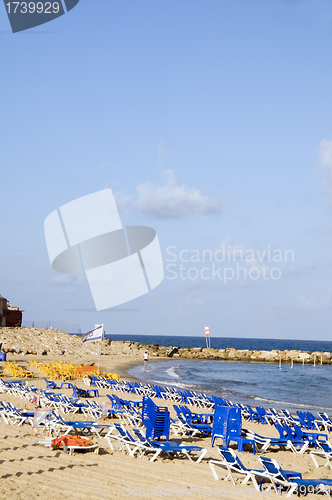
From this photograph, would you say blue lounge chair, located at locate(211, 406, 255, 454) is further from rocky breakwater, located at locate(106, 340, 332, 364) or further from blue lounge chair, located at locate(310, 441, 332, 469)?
rocky breakwater, located at locate(106, 340, 332, 364)

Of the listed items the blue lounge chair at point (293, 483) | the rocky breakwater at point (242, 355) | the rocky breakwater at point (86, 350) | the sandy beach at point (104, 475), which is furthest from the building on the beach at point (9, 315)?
the blue lounge chair at point (293, 483)

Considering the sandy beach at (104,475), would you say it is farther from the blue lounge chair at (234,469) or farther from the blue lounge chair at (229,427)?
the blue lounge chair at (229,427)

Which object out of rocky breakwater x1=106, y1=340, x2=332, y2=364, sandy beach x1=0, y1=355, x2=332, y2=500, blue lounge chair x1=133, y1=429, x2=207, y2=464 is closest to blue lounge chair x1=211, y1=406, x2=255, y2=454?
sandy beach x1=0, y1=355, x2=332, y2=500

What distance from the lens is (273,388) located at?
88.4 feet

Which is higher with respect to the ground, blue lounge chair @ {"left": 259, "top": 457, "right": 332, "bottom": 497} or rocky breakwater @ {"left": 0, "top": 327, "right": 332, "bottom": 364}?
blue lounge chair @ {"left": 259, "top": 457, "right": 332, "bottom": 497}

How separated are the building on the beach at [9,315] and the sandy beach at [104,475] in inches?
1710

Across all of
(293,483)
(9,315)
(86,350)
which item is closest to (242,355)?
(86,350)

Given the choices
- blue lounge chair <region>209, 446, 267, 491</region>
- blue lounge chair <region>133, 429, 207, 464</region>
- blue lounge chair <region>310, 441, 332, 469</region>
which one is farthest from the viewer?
blue lounge chair <region>310, 441, 332, 469</region>

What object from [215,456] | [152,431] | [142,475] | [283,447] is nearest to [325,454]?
[283,447]

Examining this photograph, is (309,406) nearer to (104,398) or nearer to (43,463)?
(104,398)

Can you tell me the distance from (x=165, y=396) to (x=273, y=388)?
12.6 m

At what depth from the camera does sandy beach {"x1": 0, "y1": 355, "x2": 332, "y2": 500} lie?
17.8ft

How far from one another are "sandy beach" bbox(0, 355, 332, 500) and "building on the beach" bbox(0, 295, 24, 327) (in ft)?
142

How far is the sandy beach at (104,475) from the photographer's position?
17.8ft
